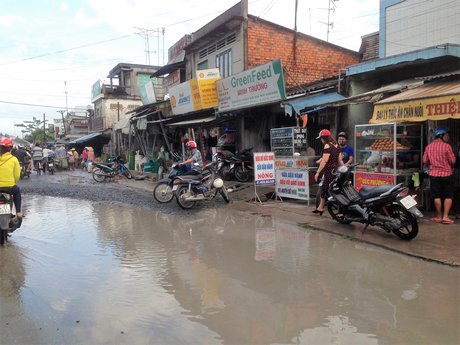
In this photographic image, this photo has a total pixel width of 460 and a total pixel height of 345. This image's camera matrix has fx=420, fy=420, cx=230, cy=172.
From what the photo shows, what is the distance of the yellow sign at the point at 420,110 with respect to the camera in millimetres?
6943

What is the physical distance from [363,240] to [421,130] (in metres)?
3.46

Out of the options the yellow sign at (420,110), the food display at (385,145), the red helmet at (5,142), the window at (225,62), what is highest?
the window at (225,62)

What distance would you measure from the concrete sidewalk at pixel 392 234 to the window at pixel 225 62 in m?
8.98

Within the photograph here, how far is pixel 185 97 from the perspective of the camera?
1762cm

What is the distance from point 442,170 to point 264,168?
14.3ft

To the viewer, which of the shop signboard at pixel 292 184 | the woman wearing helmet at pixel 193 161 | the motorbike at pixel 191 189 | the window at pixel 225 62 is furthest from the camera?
the window at pixel 225 62

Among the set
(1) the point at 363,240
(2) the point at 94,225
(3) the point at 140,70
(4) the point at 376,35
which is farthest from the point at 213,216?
(3) the point at 140,70

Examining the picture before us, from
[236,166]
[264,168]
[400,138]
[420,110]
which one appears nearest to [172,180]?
[264,168]

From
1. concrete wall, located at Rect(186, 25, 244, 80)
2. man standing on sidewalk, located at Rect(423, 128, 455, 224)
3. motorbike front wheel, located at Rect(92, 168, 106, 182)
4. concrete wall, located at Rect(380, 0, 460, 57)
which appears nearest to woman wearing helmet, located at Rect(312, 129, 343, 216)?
man standing on sidewalk, located at Rect(423, 128, 455, 224)

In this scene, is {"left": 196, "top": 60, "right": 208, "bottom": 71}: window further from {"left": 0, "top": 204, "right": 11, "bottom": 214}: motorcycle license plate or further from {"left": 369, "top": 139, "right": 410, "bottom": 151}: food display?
{"left": 0, "top": 204, "right": 11, "bottom": 214}: motorcycle license plate

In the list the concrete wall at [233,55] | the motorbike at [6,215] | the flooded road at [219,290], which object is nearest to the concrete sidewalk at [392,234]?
the flooded road at [219,290]

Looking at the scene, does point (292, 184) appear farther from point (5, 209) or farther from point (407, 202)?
point (5, 209)

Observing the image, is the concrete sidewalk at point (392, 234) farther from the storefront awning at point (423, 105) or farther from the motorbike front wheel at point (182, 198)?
the storefront awning at point (423, 105)

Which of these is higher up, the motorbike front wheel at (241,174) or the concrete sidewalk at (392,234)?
the motorbike front wheel at (241,174)
